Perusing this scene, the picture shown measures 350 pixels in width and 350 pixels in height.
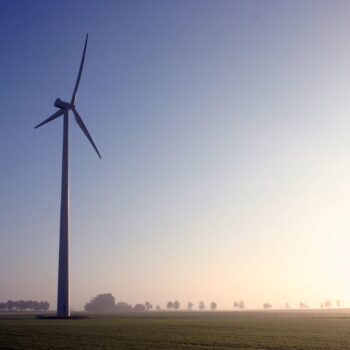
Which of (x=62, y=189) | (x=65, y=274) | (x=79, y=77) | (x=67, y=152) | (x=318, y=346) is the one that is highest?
(x=79, y=77)

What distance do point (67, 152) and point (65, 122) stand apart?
7.69m

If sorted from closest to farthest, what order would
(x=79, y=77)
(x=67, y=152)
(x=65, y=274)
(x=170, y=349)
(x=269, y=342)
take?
(x=170, y=349) < (x=269, y=342) < (x=65, y=274) < (x=67, y=152) < (x=79, y=77)

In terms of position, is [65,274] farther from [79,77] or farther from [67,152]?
[79,77]

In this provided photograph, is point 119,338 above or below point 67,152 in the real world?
below

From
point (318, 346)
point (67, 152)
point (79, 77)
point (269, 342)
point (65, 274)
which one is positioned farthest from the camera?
point (79, 77)

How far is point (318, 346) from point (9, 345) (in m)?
23.2

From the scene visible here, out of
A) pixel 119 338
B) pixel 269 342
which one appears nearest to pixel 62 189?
pixel 119 338

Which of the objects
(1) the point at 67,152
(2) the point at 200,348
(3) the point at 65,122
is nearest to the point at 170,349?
(2) the point at 200,348

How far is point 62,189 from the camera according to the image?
284ft

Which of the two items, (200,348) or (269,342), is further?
(269,342)

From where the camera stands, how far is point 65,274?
82812mm

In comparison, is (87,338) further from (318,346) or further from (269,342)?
(318,346)

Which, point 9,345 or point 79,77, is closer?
point 9,345

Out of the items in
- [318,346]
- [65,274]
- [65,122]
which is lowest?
[318,346]
